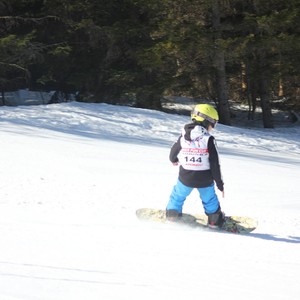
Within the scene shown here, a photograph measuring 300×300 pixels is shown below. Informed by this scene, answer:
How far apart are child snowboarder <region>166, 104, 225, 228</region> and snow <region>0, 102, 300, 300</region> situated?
0.37m

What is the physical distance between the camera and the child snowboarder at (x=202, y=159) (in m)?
5.27

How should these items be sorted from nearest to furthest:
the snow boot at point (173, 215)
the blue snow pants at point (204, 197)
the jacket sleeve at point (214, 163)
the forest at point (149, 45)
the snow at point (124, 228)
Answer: the snow at point (124, 228) < the jacket sleeve at point (214, 163) < the blue snow pants at point (204, 197) < the snow boot at point (173, 215) < the forest at point (149, 45)

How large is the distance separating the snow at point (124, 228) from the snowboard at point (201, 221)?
0.12m

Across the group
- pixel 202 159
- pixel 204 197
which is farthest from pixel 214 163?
pixel 204 197

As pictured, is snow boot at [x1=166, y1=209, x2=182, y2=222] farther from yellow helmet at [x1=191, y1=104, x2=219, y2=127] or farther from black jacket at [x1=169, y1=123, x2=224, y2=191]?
yellow helmet at [x1=191, y1=104, x2=219, y2=127]

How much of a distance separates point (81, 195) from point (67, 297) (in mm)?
3519

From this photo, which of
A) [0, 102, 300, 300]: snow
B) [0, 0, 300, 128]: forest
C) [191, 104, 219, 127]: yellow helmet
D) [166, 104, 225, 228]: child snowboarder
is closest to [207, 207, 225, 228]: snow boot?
[166, 104, 225, 228]: child snowboarder

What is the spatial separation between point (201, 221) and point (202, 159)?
0.80 metres

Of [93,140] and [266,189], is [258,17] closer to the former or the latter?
[93,140]

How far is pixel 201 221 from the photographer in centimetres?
566

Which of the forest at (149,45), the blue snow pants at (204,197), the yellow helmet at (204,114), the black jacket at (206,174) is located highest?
the forest at (149,45)

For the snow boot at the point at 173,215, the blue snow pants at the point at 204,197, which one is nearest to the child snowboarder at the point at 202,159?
the blue snow pants at the point at 204,197

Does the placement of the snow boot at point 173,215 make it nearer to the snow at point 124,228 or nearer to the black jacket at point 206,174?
the snow at point 124,228

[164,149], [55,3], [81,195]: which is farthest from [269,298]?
[55,3]
